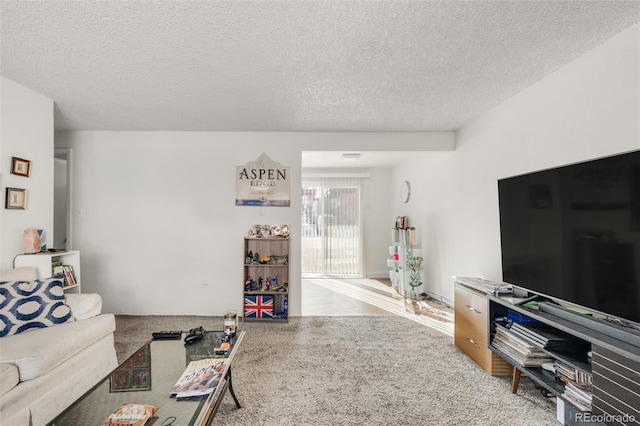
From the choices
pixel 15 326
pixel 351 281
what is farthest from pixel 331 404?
pixel 351 281

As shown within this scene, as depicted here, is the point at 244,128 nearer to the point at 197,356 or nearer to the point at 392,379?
the point at 197,356

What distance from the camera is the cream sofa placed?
163 cm

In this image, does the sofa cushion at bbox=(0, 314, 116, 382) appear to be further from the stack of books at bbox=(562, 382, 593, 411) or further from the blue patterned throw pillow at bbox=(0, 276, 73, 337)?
the stack of books at bbox=(562, 382, 593, 411)

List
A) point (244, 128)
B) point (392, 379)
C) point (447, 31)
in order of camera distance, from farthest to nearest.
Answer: point (244, 128) → point (392, 379) → point (447, 31)

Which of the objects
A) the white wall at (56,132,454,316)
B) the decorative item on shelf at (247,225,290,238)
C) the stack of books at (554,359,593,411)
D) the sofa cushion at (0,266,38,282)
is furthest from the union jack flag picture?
the stack of books at (554,359,593,411)

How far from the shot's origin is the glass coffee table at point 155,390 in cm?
130

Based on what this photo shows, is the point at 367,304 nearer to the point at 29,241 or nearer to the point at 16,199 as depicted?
the point at 29,241

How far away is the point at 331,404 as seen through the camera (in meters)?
1.98

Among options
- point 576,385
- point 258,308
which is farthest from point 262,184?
point 576,385

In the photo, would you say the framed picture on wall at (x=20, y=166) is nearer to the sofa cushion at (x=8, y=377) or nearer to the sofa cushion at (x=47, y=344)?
the sofa cushion at (x=47, y=344)

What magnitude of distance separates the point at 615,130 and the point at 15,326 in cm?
432

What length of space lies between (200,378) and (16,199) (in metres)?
2.57

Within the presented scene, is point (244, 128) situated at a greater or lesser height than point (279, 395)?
greater

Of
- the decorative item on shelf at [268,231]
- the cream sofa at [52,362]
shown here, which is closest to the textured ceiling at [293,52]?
the decorative item on shelf at [268,231]
